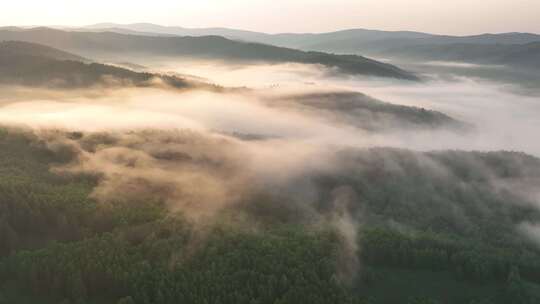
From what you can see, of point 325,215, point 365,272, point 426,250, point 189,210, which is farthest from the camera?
point 325,215

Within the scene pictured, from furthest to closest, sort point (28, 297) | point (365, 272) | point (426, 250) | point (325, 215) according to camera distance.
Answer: point (325, 215) < point (426, 250) < point (365, 272) < point (28, 297)

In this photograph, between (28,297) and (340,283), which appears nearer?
(28,297)

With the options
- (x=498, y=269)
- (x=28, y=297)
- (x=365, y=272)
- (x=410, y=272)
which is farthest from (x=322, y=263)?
(x=28, y=297)

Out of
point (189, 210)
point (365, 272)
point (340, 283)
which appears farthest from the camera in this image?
point (189, 210)

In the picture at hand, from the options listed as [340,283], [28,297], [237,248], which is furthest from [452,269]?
[28,297]

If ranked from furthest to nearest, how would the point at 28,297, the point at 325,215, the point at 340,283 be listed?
the point at 325,215, the point at 340,283, the point at 28,297

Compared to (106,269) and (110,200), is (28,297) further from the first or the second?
(110,200)

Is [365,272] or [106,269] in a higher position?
[106,269]

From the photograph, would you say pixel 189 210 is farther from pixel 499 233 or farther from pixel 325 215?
pixel 499 233

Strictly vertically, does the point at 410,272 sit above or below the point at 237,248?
below
